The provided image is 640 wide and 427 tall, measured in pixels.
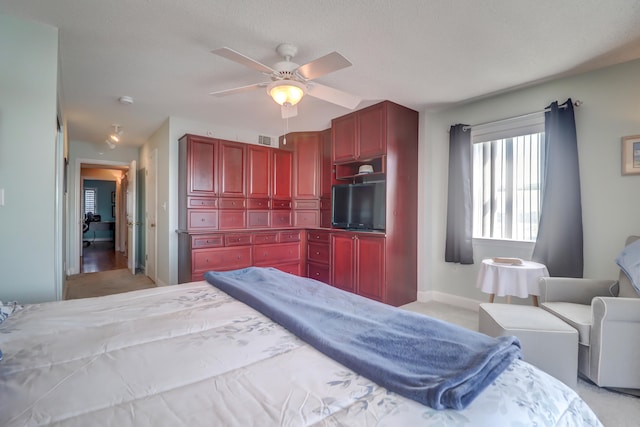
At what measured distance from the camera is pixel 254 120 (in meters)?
4.32

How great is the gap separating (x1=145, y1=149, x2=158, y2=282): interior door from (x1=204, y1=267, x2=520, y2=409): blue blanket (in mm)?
3996

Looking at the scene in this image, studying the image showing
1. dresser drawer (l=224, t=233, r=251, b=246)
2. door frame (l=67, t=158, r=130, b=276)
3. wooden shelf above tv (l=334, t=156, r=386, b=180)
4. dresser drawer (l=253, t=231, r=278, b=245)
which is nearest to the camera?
dresser drawer (l=224, t=233, r=251, b=246)

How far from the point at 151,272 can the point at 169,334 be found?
453 centimetres

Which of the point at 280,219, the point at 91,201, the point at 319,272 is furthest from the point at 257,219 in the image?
the point at 91,201

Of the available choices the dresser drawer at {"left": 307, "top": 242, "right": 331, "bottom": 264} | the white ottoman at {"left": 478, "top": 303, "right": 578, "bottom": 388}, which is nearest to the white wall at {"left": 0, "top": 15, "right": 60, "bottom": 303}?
the dresser drawer at {"left": 307, "top": 242, "right": 331, "bottom": 264}

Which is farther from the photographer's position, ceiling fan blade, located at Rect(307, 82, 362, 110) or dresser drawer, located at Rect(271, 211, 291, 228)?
dresser drawer, located at Rect(271, 211, 291, 228)

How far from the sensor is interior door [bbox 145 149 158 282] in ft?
15.9

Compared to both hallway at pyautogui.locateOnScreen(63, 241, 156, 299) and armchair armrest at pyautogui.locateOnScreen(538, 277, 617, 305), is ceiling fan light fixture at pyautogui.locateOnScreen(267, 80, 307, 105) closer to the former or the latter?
armchair armrest at pyautogui.locateOnScreen(538, 277, 617, 305)

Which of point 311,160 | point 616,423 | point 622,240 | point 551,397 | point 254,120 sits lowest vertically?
point 616,423

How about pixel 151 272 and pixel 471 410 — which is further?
pixel 151 272

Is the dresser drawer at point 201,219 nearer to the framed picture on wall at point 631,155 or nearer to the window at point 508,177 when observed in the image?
the window at point 508,177

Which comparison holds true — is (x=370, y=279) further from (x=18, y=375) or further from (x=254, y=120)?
(x=18, y=375)

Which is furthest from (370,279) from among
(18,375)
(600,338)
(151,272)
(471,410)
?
(151,272)

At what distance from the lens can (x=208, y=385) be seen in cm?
83
